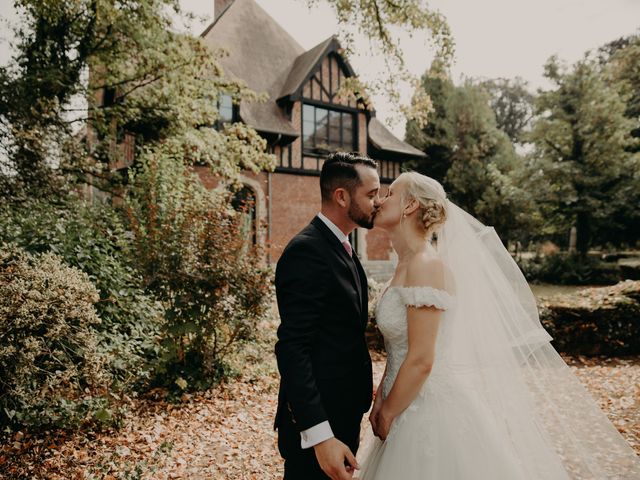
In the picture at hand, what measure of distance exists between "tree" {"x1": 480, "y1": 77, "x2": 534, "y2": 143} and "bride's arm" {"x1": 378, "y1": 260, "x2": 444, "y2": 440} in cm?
4586

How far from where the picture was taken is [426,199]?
279 centimetres

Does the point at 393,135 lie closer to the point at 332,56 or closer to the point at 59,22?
the point at 332,56

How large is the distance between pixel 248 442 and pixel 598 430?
3512mm

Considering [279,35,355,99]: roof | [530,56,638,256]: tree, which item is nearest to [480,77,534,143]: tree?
[530,56,638,256]: tree

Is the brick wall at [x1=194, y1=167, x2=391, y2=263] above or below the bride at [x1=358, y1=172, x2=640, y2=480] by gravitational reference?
above

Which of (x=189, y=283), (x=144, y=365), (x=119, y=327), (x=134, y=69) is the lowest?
(x=144, y=365)

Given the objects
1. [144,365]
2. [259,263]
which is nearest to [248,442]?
[144,365]

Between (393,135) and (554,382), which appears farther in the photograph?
(393,135)

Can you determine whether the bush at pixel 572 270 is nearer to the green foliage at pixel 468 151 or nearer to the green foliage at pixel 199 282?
the green foliage at pixel 468 151

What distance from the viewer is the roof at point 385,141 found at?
20.6m

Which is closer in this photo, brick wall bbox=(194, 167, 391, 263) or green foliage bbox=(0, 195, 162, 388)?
green foliage bbox=(0, 195, 162, 388)

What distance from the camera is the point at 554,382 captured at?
9.95 ft

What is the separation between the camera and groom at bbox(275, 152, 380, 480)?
6.88ft

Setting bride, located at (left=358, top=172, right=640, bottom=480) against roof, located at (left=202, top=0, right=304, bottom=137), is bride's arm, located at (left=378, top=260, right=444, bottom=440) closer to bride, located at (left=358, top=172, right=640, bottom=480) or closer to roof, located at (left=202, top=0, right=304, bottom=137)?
bride, located at (left=358, top=172, right=640, bottom=480)
